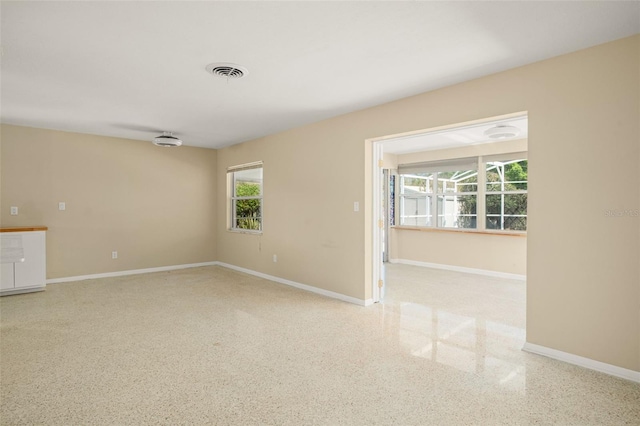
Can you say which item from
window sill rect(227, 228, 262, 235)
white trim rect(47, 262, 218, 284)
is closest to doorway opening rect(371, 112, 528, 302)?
window sill rect(227, 228, 262, 235)

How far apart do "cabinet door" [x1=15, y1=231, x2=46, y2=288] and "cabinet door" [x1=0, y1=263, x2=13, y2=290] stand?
0.06 m

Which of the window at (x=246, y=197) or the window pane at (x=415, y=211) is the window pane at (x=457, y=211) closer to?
the window pane at (x=415, y=211)

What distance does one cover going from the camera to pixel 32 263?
4.66 meters

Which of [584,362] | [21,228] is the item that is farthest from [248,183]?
[584,362]

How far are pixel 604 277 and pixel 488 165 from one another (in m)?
3.98

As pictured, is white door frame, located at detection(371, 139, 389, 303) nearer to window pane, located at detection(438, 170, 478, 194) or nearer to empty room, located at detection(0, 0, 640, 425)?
empty room, located at detection(0, 0, 640, 425)

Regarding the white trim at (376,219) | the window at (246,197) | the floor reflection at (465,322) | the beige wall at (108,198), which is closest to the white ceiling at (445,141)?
the white trim at (376,219)

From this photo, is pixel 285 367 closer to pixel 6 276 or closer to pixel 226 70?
pixel 226 70

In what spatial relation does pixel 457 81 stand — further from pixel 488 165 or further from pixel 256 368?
pixel 488 165

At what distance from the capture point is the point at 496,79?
2.99 metres

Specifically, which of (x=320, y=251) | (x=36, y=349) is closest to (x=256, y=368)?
(x=36, y=349)

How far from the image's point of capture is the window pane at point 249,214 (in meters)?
6.25

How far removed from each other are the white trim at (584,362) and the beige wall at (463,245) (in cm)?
315

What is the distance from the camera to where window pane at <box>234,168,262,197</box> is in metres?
6.19
